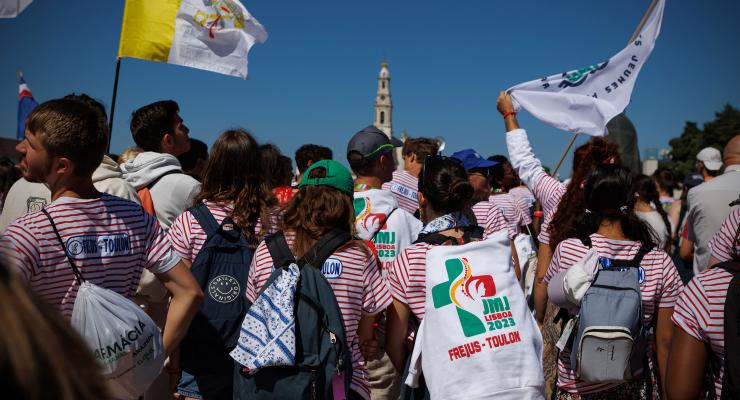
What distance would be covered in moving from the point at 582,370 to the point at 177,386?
7.37 ft

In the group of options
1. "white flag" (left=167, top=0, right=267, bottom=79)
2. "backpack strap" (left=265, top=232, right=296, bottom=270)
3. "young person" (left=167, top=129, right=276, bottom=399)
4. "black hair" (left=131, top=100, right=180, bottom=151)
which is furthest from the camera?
"white flag" (left=167, top=0, right=267, bottom=79)

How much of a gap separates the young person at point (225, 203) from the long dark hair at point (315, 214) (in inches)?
17.1

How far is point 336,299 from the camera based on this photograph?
288 cm

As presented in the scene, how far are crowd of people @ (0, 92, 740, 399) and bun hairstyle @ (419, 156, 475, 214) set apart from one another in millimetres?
10

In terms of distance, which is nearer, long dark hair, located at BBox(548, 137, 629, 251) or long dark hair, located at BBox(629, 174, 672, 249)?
long dark hair, located at BBox(548, 137, 629, 251)

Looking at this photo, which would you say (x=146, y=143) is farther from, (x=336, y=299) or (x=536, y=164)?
(x=536, y=164)

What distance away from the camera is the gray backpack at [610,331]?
3.09 metres

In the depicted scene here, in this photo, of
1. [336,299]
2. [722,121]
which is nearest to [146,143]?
[336,299]

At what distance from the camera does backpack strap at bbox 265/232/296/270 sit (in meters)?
2.90

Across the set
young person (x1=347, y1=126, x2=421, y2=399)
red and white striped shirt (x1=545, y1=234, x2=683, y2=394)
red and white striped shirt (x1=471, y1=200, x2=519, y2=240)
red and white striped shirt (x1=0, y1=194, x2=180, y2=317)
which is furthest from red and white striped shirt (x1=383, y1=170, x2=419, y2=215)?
red and white striped shirt (x1=0, y1=194, x2=180, y2=317)

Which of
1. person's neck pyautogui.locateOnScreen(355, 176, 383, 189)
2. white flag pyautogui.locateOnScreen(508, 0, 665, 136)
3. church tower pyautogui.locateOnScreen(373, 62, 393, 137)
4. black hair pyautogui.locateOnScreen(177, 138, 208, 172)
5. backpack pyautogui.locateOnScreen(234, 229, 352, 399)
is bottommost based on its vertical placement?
backpack pyautogui.locateOnScreen(234, 229, 352, 399)

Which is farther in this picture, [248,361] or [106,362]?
[248,361]

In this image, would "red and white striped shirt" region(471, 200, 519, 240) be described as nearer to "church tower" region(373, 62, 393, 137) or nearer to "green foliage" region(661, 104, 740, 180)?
"green foliage" region(661, 104, 740, 180)

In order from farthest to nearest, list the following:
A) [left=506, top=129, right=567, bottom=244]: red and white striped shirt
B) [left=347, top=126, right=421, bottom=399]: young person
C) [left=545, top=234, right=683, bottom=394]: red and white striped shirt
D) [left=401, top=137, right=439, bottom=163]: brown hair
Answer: [left=401, top=137, right=439, bottom=163]: brown hair → [left=506, top=129, right=567, bottom=244]: red and white striped shirt → [left=347, top=126, right=421, bottom=399]: young person → [left=545, top=234, right=683, bottom=394]: red and white striped shirt
